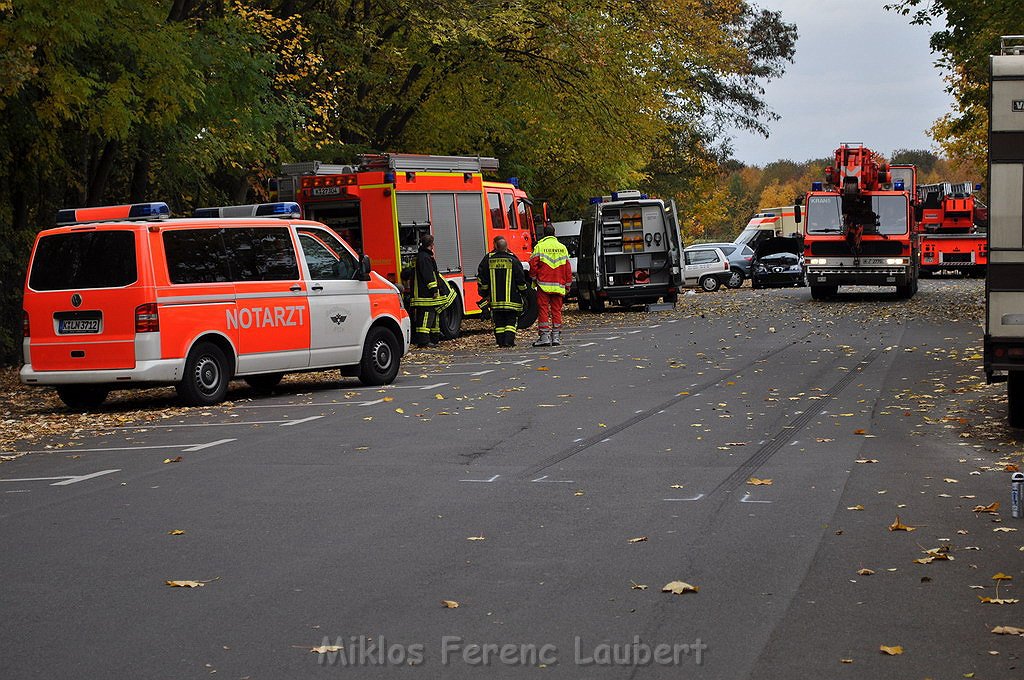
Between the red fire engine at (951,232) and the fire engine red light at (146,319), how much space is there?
4548 cm

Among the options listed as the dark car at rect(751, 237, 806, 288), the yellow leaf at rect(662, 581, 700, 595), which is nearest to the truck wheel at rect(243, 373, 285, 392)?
the yellow leaf at rect(662, 581, 700, 595)

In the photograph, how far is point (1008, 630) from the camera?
18.5 feet

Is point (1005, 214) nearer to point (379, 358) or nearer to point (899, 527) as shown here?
point (899, 527)

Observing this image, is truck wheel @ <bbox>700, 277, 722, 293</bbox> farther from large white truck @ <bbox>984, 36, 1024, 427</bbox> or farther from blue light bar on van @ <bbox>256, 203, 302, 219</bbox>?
large white truck @ <bbox>984, 36, 1024, 427</bbox>

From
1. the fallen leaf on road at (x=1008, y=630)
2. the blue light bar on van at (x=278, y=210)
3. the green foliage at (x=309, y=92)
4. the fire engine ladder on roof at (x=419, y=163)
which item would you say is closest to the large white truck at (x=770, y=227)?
the green foliage at (x=309, y=92)

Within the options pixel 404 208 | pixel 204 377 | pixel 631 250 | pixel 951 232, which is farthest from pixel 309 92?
pixel 951 232

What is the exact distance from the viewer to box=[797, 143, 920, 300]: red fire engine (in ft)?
115

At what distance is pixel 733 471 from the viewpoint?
9.81m

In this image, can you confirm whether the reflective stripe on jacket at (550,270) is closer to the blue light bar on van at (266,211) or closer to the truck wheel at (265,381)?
the truck wheel at (265,381)

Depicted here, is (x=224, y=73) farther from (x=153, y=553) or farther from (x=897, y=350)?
(x=153, y=553)

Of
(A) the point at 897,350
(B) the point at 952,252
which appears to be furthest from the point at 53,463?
(B) the point at 952,252

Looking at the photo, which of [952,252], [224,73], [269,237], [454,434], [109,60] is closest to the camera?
[454,434]

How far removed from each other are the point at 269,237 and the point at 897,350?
952cm

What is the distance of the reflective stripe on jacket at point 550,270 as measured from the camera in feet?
74.8
